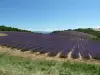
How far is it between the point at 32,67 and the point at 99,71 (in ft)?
14.7

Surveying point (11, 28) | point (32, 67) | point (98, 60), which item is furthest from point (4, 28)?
point (32, 67)

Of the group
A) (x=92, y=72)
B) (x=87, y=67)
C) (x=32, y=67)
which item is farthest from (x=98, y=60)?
(x=32, y=67)

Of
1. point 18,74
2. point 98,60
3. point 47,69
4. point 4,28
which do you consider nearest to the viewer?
point 18,74

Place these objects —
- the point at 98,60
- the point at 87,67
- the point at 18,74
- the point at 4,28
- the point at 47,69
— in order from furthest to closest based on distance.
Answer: the point at 4,28, the point at 98,60, the point at 87,67, the point at 47,69, the point at 18,74

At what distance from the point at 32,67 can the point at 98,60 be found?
9.41 metres

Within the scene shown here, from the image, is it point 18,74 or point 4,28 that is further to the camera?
point 4,28

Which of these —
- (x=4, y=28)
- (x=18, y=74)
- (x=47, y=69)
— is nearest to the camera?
(x=18, y=74)

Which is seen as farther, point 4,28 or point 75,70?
point 4,28

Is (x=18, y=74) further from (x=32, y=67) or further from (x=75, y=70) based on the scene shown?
(x=75, y=70)

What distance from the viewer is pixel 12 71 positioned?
47.7 ft

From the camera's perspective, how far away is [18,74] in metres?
14.0

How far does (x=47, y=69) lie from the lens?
1589 centimetres

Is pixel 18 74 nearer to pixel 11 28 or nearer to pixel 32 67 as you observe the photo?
pixel 32 67

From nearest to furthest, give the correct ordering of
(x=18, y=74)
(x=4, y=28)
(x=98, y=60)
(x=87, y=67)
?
(x=18, y=74) < (x=87, y=67) < (x=98, y=60) < (x=4, y=28)
